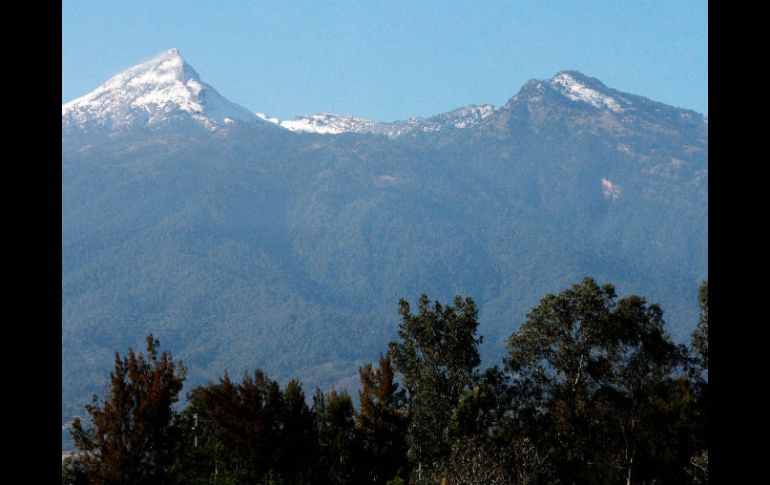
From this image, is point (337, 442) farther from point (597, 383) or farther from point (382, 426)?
point (597, 383)

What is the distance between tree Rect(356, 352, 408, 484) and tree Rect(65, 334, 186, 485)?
6853 mm

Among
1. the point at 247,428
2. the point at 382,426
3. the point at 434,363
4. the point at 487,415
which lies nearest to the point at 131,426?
the point at 247,428

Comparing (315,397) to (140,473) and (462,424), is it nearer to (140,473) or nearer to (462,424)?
(462,424)

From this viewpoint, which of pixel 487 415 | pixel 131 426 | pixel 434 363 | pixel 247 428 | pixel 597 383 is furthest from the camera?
pixel 434 363

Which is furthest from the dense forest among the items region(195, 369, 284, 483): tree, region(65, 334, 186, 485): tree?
region(65, 334, 186, 485): tree

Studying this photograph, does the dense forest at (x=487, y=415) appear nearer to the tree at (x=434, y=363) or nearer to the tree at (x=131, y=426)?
the tree at (x=434, y=363)

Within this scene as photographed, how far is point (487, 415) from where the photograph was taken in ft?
92.8

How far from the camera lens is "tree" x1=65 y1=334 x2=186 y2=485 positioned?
64.4ft

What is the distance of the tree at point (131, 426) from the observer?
19625 mm

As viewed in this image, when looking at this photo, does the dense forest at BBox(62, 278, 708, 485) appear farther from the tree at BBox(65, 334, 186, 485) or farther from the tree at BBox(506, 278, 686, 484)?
the tree at BBox(65, 334, 186, 485)

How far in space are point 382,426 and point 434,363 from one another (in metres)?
2.78
